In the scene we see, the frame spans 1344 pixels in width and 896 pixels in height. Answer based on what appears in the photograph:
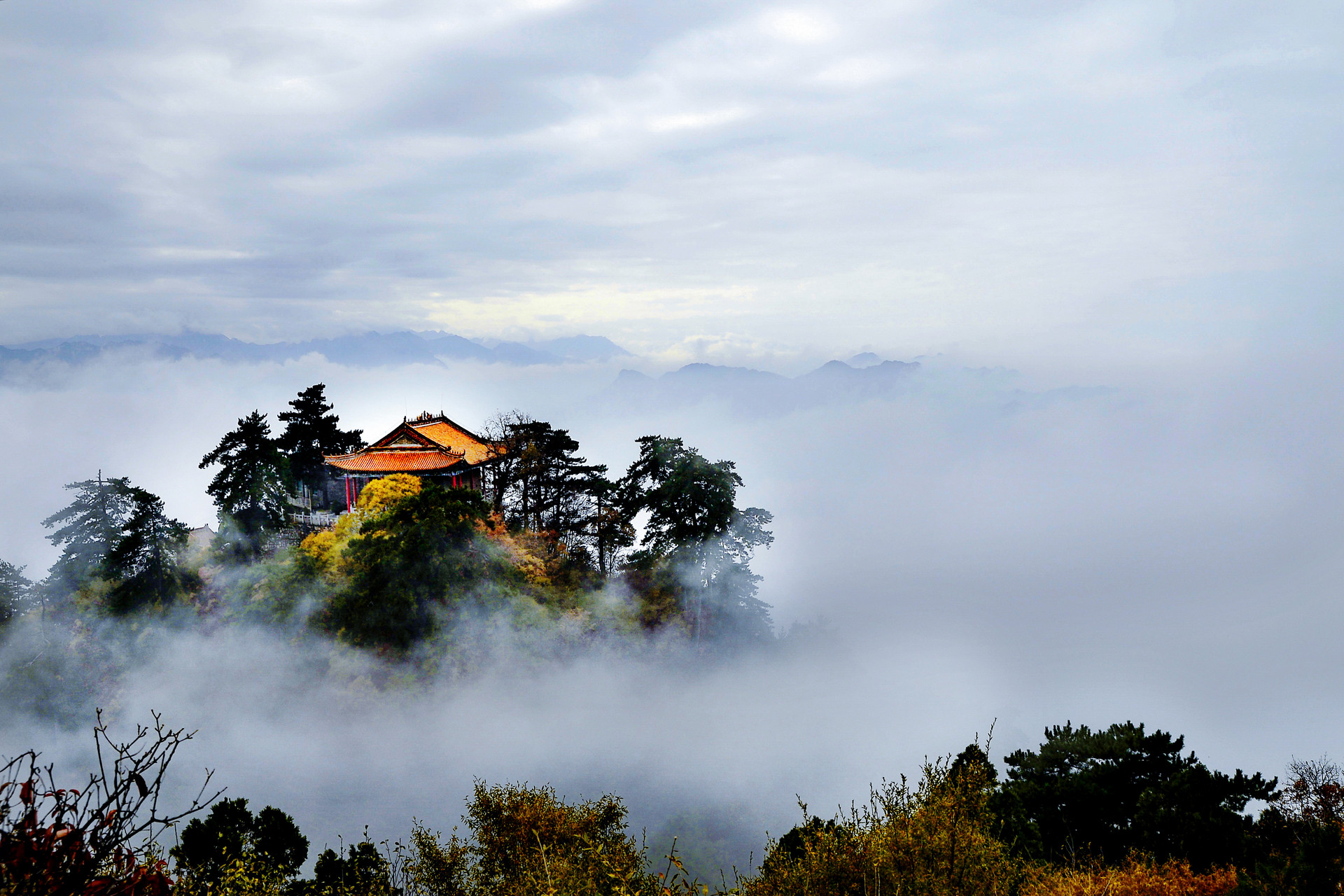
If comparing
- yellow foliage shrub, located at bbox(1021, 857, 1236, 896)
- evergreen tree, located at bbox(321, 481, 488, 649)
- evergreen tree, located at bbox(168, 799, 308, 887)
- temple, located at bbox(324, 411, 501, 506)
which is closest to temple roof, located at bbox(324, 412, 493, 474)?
temple, located at bbox(324, 411, 501, 506)

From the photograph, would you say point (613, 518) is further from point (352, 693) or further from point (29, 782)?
point (29, 782)

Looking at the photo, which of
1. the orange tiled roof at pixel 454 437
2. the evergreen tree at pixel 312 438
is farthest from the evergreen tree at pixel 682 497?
the evergreen tree at pixel 312 438

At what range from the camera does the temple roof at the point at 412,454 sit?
121 ft

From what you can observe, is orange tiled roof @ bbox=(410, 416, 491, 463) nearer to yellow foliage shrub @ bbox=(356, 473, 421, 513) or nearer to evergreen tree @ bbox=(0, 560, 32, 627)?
yellow foliage shrub @ bbox=(356, 473, 421, 513)

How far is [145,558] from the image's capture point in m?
33.4

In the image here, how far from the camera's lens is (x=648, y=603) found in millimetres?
38281

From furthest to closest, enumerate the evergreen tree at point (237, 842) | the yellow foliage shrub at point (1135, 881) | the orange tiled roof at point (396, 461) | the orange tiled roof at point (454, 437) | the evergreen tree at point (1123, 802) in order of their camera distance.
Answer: the orange tiled roof at point (454, 437), the orange tiled roof at point (396, 461), the evergreen tree at point (237, 842), the evergreen tree at point (1123, 802), the yellow foliage shrub at point (1135, 881)

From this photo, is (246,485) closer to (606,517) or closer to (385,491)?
(385,491)

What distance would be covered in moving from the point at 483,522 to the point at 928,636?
183 feet

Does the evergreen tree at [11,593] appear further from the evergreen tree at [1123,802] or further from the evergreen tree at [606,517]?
the evergreen tree at [1123,802]

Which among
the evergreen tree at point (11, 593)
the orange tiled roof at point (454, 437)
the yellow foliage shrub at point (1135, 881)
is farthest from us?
the orange tiled roof at point (454, 437)

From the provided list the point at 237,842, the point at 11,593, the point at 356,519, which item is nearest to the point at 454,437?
the point at 356,519

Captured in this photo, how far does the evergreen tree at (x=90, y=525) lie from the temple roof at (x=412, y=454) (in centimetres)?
824

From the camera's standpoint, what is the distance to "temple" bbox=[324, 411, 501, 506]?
36844 millimetres
